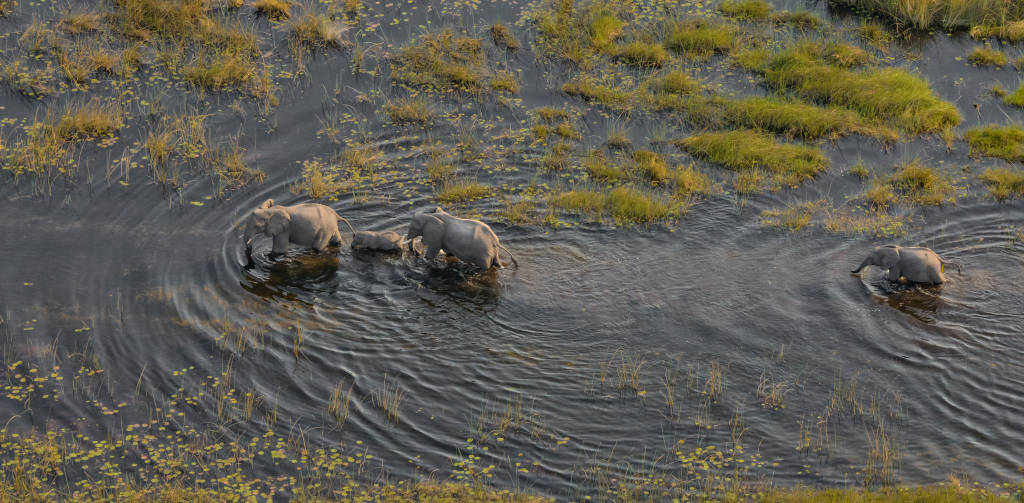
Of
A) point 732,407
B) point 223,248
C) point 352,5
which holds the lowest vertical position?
point 732,407

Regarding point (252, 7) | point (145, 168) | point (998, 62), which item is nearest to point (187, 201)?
point (145, 168)

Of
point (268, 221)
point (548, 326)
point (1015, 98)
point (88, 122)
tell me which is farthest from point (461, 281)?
point (1015, 98)

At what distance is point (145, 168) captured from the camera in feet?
57.7

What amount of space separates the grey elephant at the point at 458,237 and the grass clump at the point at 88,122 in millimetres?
6308

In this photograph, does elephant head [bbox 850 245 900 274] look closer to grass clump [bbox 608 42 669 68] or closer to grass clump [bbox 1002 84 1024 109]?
grass clump [bbox 1002 84 1024 109]

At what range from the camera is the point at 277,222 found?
15211 millimetres

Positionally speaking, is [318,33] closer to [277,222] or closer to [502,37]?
[502,37]

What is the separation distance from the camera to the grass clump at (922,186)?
17.4 m

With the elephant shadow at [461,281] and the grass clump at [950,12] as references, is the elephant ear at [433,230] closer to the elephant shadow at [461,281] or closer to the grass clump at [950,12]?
the elephant shadow at [461,281]

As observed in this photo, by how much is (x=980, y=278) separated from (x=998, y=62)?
8293 millimetres

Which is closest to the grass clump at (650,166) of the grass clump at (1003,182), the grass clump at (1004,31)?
the grass clump at (1003,182)

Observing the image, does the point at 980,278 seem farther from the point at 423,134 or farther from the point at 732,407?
the point at 423,134

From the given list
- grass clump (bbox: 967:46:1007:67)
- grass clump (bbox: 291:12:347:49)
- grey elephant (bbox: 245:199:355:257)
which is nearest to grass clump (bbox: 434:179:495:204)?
grey elephant (bbox: 245:199:355:257)

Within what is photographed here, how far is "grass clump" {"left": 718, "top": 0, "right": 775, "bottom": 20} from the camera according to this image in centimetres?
2356
